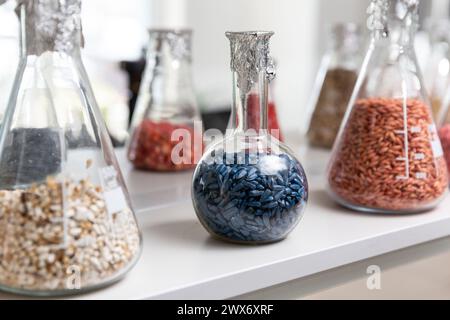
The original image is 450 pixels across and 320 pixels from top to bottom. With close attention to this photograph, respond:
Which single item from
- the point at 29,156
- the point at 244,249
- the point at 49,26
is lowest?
the point at 244,249

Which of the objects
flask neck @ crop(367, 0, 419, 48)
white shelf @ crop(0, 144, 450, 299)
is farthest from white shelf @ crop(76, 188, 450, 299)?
flask neck @ crop(367, 0, 419, 48)

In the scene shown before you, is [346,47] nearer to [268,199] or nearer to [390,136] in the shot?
[390,136]

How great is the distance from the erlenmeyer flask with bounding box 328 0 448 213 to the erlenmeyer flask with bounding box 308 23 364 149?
0.33m

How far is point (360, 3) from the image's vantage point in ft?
7.02

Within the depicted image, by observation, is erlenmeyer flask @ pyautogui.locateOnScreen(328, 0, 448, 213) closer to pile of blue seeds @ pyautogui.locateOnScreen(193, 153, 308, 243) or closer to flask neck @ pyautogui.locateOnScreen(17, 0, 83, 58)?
pile of blue seeds @ pyautogui.locateOnScreen(193, 153, 308, 243)

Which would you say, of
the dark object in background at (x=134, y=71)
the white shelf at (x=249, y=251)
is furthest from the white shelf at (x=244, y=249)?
the dark object in background at (x=134, y=71)

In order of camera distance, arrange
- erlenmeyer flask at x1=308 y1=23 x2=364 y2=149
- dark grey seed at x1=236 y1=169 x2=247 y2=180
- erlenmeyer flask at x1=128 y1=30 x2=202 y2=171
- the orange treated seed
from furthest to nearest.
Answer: erlenmeyer flask at x1=308 y1=23 x2=364 y2=149 < erlenmeyer flask at x1=128 y1=30 x2=202 y2=171 < the orange treated seed < dark grey seed at x1=236 y1=169 x2=247 y2=180

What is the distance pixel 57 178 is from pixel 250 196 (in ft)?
0.60

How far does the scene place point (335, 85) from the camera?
43.9 inches

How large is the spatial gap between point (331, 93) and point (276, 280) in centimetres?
60

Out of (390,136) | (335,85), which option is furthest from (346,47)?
(390,136)

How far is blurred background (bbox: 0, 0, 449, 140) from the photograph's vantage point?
82.0 inches

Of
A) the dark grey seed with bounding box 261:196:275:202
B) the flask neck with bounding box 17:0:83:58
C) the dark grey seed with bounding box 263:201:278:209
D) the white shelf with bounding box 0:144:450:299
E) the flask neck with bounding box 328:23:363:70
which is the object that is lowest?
the white shelf with bounding box 0:144:450:299

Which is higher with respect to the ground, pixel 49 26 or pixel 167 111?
pixel 49 26
